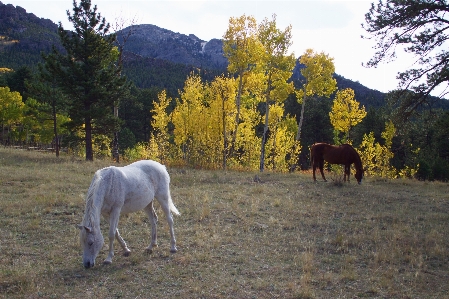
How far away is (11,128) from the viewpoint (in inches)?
1779

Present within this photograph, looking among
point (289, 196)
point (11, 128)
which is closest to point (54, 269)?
point (289, 196)

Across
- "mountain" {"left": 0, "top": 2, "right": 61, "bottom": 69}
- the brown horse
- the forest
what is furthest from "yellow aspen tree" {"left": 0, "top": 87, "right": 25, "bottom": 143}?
"mountain" {"left": 0, "top": 2, "right": 61, "bottom": 69}

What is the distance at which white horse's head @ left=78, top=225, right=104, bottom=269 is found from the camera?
5168 mm

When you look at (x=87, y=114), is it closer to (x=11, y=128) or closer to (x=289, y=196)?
(x=289, y=196)

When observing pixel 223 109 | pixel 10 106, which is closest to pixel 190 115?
pixel 223 109

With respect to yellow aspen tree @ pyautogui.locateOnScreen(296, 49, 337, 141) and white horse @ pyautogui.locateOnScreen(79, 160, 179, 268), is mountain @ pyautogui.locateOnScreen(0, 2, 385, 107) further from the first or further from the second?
white horse @ pyautogui.locateOnScreen(79, 160, 179, 268)

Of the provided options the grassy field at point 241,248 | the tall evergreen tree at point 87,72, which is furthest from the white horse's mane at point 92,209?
the tall evergreen tree at point 87,72

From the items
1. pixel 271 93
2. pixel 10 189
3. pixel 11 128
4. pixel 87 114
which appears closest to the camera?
pixel 10 189

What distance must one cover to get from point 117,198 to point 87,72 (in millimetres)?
16116

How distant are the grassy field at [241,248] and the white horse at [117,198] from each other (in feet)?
1.40

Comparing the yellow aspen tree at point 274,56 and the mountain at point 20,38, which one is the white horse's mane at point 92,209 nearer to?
the yellow aspen tree at point 274,56

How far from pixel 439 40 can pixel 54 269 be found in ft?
38.1

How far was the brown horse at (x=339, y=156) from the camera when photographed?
15.2m

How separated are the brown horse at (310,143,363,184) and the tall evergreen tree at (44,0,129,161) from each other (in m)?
11.6
